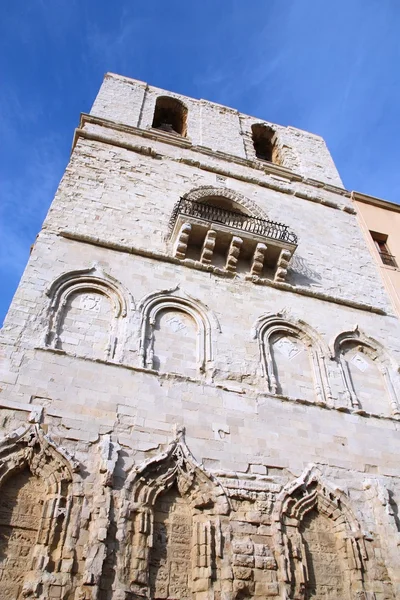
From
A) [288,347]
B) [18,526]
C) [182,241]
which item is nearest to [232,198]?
[182,241]

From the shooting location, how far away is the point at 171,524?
5312 millimetres

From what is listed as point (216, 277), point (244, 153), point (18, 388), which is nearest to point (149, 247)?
point (216, 277)

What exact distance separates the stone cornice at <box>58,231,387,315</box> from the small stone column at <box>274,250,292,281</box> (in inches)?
6.0

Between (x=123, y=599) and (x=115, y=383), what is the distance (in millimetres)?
2448

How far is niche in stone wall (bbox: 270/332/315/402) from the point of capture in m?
Answer: 7.24

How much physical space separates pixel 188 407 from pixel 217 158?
8042mm

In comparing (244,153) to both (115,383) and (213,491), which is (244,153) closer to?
(115,383)

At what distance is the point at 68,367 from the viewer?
6172 millimetres

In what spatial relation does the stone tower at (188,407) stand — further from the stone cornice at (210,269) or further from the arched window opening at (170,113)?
the arched window opening at (170,113)

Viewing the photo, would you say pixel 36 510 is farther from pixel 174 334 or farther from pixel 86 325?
pixel 174 334

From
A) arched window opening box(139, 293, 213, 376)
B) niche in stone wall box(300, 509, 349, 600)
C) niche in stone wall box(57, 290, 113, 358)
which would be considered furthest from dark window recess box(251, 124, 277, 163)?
niche in stone wall box(300, 509, 349, 600)

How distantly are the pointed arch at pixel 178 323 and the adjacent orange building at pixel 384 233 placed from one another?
432 centimetres

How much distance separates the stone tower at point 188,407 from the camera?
16.3 feet

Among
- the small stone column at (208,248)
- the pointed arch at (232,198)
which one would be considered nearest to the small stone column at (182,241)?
the small stone column at (208,248)
